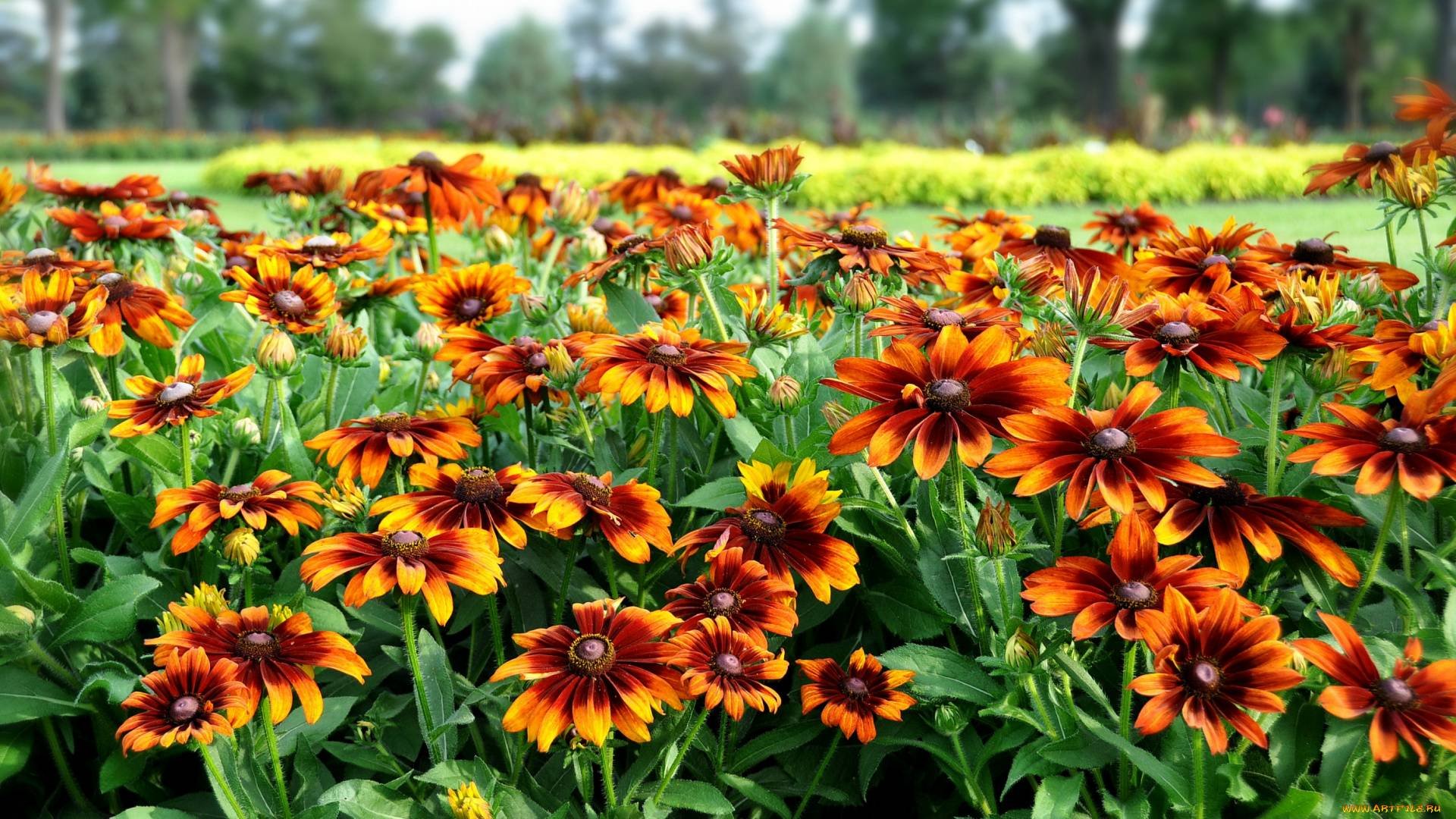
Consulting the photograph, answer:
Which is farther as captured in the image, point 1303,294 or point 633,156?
point 633,156

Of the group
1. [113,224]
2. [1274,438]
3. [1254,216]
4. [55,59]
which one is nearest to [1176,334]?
[1274,438]

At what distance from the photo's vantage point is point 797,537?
4.07 feet

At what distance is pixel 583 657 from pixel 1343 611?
0.86 meters

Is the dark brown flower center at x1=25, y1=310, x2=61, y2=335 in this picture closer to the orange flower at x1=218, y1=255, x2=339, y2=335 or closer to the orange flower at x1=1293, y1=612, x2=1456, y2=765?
the orange flower at x1=218, y1=255, x2=339, y2=335

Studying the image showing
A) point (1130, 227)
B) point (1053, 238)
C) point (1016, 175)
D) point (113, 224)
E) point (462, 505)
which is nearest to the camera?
point (462, 505)

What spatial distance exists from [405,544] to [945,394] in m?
0.58

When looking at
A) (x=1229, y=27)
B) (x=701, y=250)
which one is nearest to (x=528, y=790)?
(x=701, y=250)

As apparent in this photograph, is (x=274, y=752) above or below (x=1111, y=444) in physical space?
below

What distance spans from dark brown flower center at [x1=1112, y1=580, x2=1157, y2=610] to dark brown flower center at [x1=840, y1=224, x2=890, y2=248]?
647 millimetres

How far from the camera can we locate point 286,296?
1531 mm

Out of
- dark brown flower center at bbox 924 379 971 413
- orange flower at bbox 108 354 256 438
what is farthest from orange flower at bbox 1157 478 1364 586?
orange flower at bbox 108 354 256 438

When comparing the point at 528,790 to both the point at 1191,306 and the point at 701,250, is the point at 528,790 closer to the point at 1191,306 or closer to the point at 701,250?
the point at 701,250

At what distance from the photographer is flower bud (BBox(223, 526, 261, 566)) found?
49.2 inches

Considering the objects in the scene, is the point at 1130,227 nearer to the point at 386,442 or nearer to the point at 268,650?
the point at 386,442
